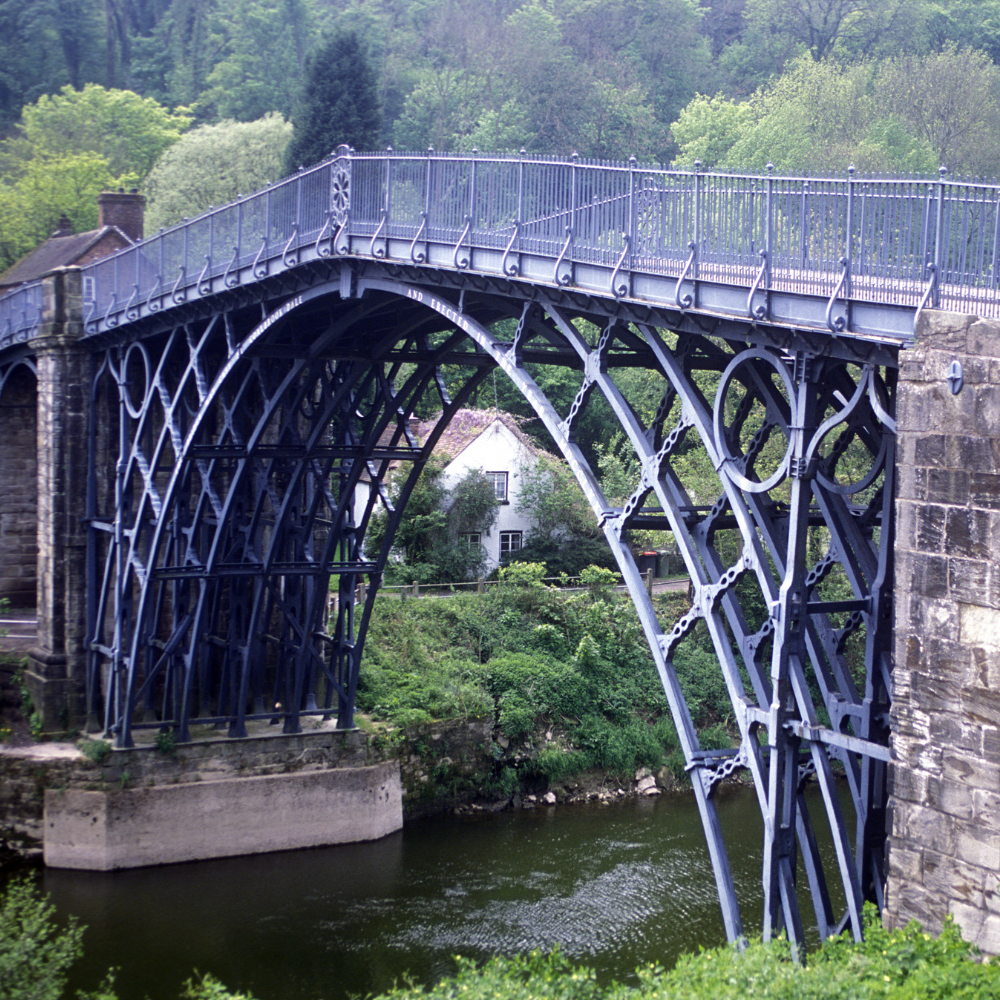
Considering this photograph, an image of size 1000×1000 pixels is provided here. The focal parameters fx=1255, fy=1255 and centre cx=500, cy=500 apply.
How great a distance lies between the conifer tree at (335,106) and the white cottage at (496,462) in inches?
382

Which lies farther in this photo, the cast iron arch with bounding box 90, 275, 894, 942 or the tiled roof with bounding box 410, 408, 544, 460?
the tiled roof with bounding box 410, 408, 544, 460

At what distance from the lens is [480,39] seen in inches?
2424

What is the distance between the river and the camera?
18.9m

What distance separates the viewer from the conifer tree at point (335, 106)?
40.4m

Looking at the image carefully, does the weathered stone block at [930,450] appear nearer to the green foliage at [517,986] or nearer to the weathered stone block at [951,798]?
the weathered stone block at [951,798]

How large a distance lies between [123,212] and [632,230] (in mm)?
Result: 26235

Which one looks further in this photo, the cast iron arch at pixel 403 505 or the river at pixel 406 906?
the river at pixel 406 906

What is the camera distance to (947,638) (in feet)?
25.1

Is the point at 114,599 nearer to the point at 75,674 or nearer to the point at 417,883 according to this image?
the point at 75,674

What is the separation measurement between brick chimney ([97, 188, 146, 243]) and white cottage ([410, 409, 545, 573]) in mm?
9691

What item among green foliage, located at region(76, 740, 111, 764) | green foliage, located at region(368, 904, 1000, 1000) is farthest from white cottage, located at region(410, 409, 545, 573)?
green foliage, located at region(368, 904, 1000, 1000)

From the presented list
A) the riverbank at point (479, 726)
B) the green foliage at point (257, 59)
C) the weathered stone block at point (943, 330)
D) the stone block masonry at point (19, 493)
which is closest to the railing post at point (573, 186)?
the weathered stone block at point (943, 330)

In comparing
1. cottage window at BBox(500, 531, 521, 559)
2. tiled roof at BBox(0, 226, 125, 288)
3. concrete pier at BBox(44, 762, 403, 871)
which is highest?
tiled roof at BBox(0, 226, 125, 288)

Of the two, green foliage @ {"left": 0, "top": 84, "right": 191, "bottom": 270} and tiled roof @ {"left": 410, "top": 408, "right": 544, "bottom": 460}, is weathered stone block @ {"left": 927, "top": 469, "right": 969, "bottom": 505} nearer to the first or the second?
tiled roof @ {"left": 410, "top": 408, "right": 544, "bottom": 460}
